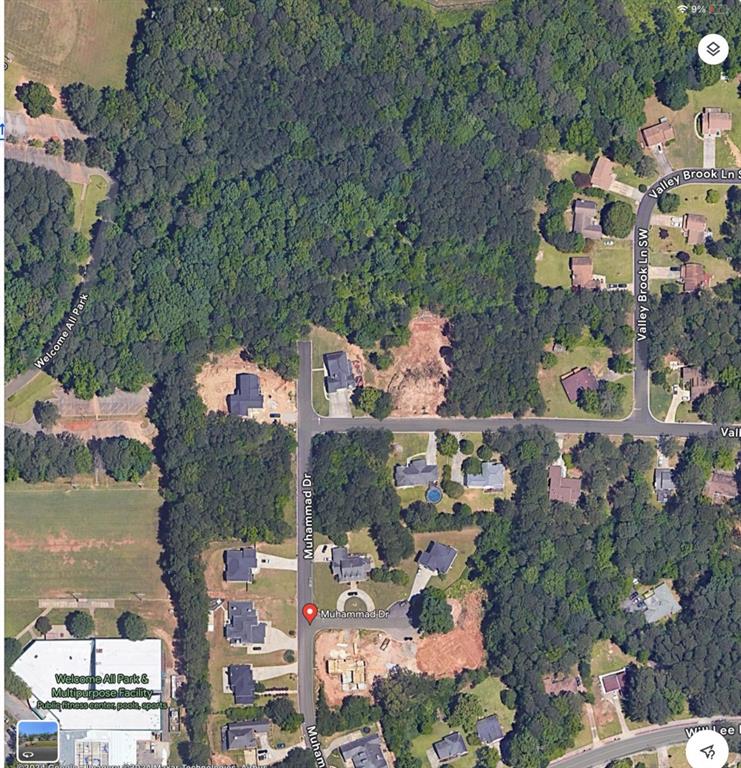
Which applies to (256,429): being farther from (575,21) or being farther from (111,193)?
(575,21)

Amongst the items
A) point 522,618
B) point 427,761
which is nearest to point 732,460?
point 522,618

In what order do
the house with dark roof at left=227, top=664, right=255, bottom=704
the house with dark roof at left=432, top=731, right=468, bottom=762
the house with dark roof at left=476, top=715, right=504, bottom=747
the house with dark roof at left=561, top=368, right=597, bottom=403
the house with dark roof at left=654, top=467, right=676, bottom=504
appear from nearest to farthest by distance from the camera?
the house with dark roof at left=432, top=731, right=468, bottom=762
the house with dark roof at left=476, top=715, right=504, bottom=747
the house with dark roof at left=227, top=664, right=255, bottom=704
the house with dark roof at left=654, top=467, right=676, bottom=504
the house with dark roof at left=561, top=368, right=597, bottom=403

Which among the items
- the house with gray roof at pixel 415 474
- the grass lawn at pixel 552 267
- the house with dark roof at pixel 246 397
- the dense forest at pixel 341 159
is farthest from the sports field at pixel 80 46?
the house with gray roof at pixel 415 474

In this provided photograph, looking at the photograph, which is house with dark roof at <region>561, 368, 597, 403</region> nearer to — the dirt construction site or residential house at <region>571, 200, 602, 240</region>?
residential house at <region>571, 200, 602, 240</region>

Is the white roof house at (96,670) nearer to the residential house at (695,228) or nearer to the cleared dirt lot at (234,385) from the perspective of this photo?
the cleared dirt lot at (234,385)

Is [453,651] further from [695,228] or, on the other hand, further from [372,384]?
[695,228]

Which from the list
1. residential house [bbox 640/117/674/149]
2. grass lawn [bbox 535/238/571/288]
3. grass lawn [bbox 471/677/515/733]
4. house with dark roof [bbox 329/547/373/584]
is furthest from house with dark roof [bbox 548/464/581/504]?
residential house [bbox 640/117/674/149]
